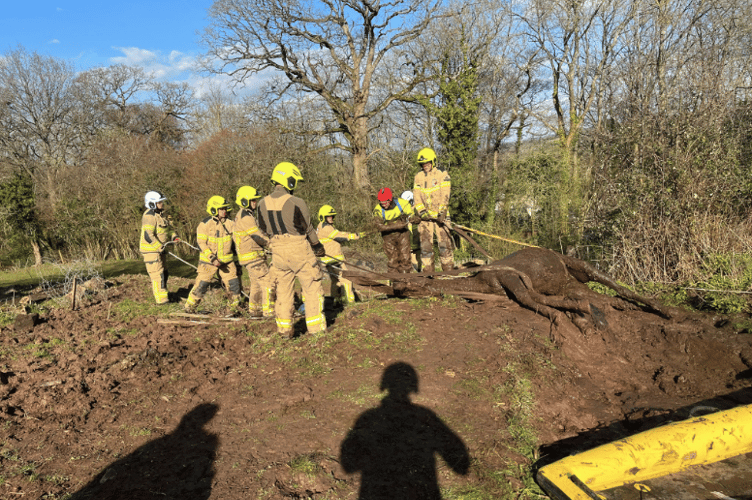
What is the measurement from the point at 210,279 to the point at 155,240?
1.34 m

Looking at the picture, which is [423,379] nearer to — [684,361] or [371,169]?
[684,361]

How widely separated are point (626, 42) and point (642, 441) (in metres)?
19.7

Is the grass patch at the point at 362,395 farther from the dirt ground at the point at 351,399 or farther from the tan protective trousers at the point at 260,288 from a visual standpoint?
the tan protective trousers at the point at 260,288

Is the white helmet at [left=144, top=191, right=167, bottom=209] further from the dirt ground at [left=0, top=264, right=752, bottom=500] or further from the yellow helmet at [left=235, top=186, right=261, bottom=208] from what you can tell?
the dirt ground at [left=0, top=264, right=752, bottom=500]

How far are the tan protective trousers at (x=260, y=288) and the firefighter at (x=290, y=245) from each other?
1583 mm

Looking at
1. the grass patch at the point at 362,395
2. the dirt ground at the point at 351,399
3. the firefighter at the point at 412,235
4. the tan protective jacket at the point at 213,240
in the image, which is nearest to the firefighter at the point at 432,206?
the firefighter at the point at 412,235

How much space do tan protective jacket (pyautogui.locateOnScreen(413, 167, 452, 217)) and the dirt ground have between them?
2.54 meters

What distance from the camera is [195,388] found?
4.73 metres

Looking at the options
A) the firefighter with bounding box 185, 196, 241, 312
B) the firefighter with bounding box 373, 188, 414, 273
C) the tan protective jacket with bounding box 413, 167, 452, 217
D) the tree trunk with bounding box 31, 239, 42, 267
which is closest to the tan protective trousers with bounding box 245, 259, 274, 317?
the firefighter with bounding box 185, 196, 241, 312

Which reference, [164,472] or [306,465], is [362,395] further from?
[164,472]

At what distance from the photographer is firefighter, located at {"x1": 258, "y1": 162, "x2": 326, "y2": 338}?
18.7 ft

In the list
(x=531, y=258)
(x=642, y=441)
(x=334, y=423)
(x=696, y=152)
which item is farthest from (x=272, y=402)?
(x=696, y=152)

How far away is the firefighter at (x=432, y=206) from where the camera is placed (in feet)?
27.9

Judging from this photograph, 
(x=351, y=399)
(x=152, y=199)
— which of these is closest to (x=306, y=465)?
(x=351, y=399)
